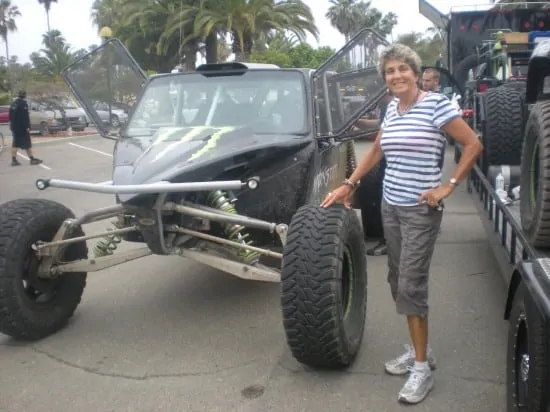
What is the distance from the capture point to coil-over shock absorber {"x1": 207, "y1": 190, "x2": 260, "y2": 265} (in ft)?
13.6

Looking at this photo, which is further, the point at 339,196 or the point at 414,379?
the point at 339,196

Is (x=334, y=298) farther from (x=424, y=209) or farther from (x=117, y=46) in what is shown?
(x=117, y=46)

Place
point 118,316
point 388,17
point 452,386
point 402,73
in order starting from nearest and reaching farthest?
point 402,73
point 452,386
point 118,316
point 388,17

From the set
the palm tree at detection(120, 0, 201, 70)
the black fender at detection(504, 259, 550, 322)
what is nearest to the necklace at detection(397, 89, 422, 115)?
the black fender at detection(504, 259, 550, 322)

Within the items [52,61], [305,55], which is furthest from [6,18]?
[305,55]

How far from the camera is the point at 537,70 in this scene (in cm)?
415

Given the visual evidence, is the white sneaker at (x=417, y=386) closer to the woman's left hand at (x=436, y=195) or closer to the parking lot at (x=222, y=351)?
the parking lot at (x=222, y=351)

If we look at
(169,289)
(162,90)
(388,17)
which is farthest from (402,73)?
(388,17)

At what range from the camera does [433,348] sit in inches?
162

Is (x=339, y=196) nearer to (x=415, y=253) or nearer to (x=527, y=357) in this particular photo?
(x=415, y=253)

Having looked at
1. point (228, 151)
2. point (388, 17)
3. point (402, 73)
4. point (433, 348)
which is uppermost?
point (388, 17)

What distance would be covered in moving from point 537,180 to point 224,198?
1.88 metres

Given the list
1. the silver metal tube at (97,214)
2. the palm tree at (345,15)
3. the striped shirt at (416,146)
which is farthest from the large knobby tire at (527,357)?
the palm tree at (345,15)

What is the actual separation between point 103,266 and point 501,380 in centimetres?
254
